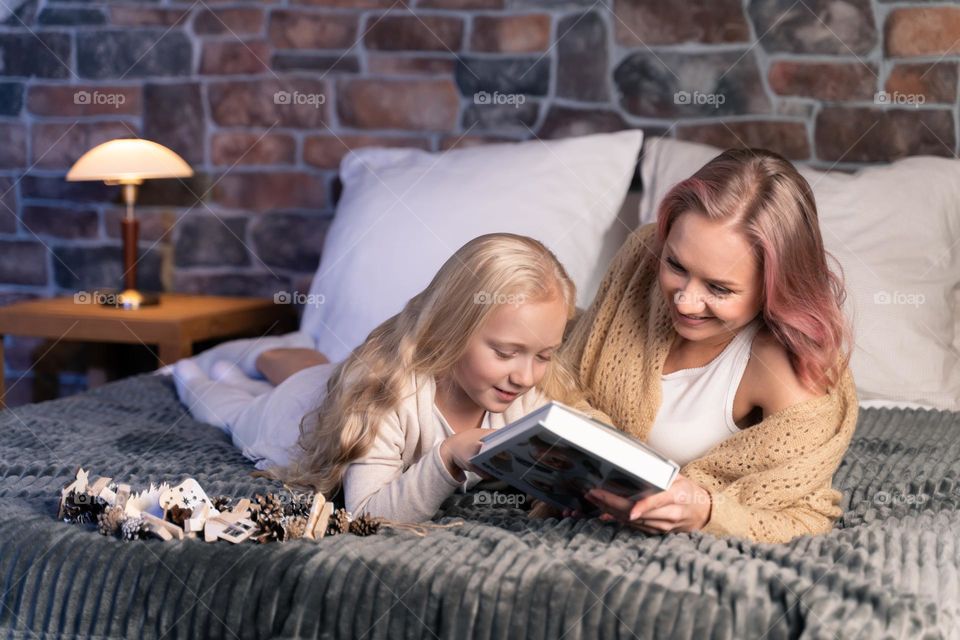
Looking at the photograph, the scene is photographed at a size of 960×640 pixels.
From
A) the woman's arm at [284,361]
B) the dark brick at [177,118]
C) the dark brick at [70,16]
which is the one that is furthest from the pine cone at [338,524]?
the dark brick at [70,16]

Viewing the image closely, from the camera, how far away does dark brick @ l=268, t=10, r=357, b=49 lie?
276 cm

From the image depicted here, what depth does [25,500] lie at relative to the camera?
4.64ft

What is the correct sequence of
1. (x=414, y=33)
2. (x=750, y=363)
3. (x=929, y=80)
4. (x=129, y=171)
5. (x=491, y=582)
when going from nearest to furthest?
1. (x=491, y=582)
2. (x=750, y=363)
3. (x=929, y=80)
4. (x=129, y=171)
5. (x=414, y=33)

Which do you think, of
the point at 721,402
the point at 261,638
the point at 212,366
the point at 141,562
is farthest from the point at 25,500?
the point at 721,402

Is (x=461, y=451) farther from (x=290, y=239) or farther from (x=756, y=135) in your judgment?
(x=290, y=239)

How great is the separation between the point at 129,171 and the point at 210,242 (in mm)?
374

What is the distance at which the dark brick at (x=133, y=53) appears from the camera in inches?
113

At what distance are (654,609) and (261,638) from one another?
42 centimetres

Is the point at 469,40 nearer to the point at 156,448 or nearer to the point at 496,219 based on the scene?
the point at 496,219

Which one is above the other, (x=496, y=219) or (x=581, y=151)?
(x=581, y=151)

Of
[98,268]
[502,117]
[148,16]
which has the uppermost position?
[148,16]

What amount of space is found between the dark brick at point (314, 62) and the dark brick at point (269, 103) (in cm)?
3

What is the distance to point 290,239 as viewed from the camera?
2869 mm

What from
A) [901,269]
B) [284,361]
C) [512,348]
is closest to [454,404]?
[512,348]
